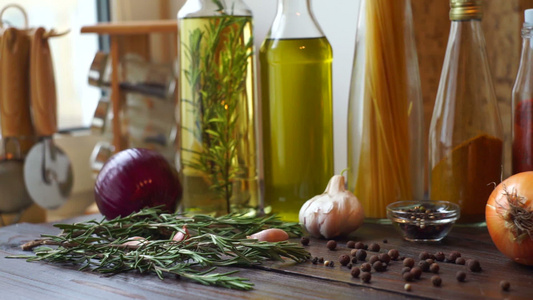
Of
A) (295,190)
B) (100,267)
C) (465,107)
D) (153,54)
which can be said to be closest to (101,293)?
(100,267)

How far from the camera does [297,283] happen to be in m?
0.52

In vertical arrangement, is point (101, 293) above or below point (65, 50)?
below

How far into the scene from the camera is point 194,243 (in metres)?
0.59

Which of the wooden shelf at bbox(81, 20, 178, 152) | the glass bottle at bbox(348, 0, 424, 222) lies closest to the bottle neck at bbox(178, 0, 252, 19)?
the glass bottle at bbox(348, 0, 424, 222)

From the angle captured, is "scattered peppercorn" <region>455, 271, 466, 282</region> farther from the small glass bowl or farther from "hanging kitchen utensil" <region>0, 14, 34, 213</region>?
"hanging kitchen utensil" <region>0, 14, 34, 213</region>

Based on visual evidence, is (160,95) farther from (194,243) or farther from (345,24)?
(194,243)

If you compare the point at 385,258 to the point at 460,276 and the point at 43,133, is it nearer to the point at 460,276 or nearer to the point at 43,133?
the point at 460,276

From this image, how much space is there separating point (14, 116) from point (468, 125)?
90cm

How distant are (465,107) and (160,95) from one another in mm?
916

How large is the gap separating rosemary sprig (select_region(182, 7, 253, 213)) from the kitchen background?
27 centimetres

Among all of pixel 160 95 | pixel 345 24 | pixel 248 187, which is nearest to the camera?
pixel 248 187

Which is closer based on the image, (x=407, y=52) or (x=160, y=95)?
(x=407, y=52)

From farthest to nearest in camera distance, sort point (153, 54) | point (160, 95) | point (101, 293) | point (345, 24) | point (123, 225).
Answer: point (153, 54)
point (160, 95)
point (345, 24)
point (123, 225)
point (101, 293)

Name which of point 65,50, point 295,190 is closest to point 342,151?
point 295,190
